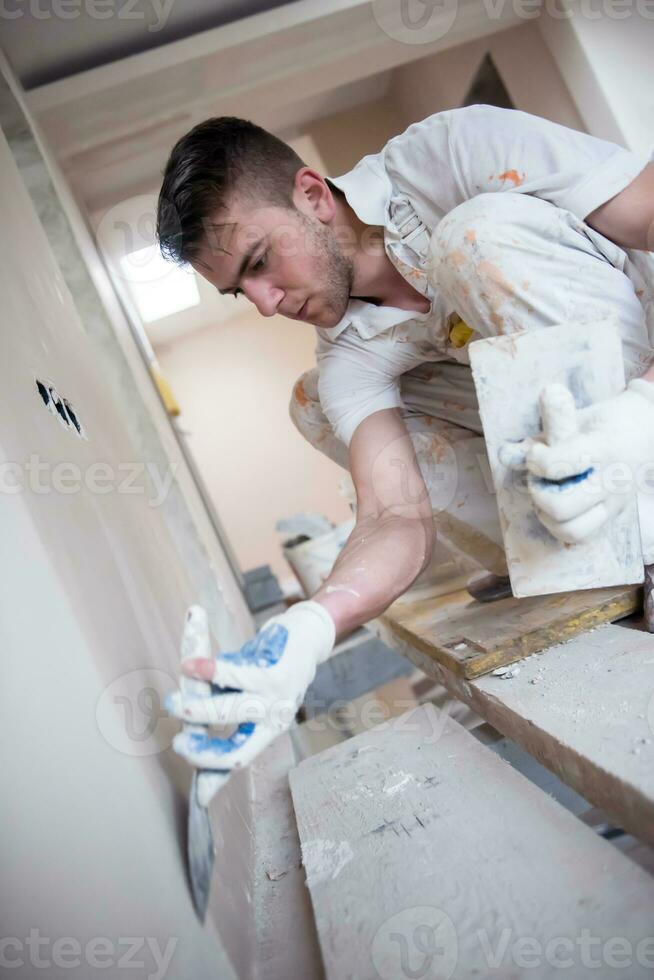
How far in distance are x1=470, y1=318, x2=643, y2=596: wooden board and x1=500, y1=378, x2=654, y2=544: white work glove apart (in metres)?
0.04

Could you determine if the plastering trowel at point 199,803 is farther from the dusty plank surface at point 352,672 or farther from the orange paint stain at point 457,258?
the dusty plank surface at point 352,672

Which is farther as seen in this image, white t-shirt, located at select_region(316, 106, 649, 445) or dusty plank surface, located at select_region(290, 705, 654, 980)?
white t-shirt, located at select_region(316, 106, 649, 445)

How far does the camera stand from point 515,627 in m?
1.13

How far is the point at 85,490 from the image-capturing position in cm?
81

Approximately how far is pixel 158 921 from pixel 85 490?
0.48 meters

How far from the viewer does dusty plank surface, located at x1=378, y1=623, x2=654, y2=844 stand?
646mm

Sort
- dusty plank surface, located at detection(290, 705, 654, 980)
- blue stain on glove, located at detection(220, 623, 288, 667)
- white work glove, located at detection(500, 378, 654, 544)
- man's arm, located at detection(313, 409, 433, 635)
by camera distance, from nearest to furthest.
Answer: dusty plank surface, located at detection(290, 705, 654, 980) → blue stain on glove, located at detection(220, 623, 288, 667) → white work glove, located at detection(500, 378, 654, 544) → man's arm, located at detection(313, 409, 433, 635)

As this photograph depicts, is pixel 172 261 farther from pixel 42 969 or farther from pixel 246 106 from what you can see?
pixel 246 106

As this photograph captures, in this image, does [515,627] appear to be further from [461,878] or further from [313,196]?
[313,196]

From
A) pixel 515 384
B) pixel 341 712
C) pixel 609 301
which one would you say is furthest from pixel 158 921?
pixel 341 712

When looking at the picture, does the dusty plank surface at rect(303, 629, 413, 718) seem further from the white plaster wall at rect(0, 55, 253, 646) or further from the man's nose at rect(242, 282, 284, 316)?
the man's nose at rect(242, 282, 284, 316)

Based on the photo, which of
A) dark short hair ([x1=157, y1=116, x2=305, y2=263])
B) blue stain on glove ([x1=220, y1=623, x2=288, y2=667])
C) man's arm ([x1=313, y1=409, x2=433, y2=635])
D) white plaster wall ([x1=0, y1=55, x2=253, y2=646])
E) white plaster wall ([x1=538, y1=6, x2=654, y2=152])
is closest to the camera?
blue stain on glove ([x1=220, y1=623, x2=288, y2=667])

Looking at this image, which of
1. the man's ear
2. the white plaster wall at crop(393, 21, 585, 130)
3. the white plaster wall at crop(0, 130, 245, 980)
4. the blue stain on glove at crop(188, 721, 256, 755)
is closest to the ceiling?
the white plaster wall at crop(393, 21, 585, 130)

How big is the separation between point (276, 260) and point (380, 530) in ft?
1.90
